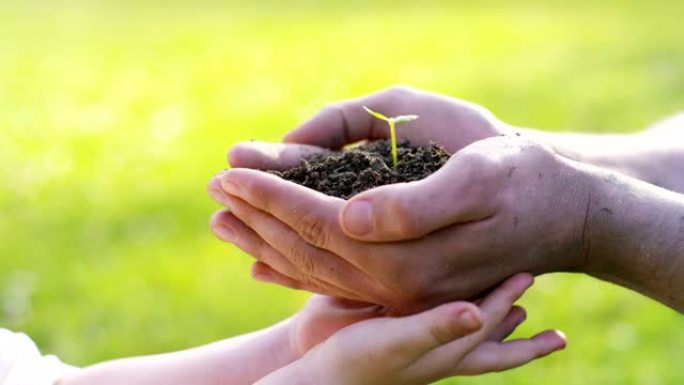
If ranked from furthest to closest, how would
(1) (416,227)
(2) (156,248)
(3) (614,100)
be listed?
1. (3) (614,100)
2. (2) (156,248)
3. (1) (416,227)

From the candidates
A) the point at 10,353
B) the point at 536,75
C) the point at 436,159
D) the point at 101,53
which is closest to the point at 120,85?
the point at 101,53

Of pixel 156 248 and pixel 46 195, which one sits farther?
pixel 46 195

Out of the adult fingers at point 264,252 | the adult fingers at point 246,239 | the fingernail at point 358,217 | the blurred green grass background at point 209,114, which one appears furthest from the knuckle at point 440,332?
the blurred green grass background at point 209,114

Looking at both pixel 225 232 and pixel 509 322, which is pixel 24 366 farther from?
pixel 509 322

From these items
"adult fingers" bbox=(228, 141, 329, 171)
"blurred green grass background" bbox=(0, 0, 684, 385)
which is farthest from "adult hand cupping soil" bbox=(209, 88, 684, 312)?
"blurred green grass background" bbox=(0, 0, 684, 385)

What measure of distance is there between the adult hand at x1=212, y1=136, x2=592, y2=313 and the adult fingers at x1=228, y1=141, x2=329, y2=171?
31cm

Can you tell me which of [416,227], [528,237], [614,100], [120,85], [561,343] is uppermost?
[120,85]

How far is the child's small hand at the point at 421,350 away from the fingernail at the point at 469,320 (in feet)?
0.25

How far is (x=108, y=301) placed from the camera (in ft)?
16.1

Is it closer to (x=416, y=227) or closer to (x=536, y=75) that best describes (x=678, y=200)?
(x=416, y=227)

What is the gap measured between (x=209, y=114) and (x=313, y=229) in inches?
245

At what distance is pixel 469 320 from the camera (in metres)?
1.90

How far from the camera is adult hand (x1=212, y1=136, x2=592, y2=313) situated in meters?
2.04

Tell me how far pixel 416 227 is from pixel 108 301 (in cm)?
318
